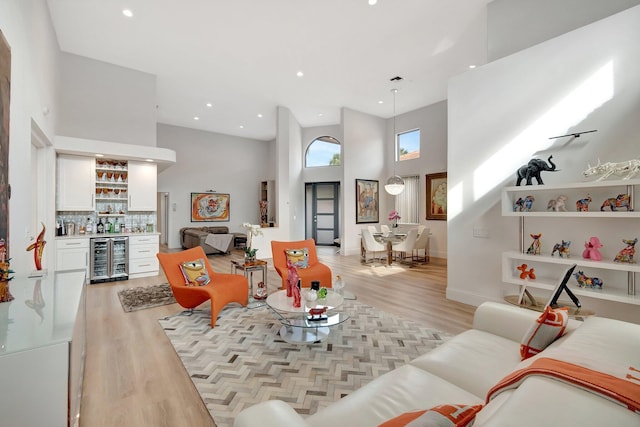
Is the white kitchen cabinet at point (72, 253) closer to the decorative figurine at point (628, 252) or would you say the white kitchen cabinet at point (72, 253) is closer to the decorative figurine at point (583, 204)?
the decorative figurine at point (583, 204)

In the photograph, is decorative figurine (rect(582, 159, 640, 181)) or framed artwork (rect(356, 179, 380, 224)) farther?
framed artwork (rect(356, 179, 380, 224))

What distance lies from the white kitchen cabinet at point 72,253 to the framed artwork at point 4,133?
3075mm

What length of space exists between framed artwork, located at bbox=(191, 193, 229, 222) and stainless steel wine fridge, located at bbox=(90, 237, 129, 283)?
462 centimetres

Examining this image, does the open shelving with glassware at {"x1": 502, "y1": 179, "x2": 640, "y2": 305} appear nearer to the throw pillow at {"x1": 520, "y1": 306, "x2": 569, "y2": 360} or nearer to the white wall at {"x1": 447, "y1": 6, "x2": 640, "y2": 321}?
the white wall at {"x1": 447, "y1": 6, "x2": 640, "y2": 321}

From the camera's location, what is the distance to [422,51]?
17.3 ft

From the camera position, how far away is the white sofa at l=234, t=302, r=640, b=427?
2.30 ft

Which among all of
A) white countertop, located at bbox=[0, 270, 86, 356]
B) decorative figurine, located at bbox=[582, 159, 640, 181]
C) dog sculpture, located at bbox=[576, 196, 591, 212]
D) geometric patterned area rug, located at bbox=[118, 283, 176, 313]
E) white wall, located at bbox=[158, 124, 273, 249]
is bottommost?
geometric patterned area rug, located at bbox=[118, 283, 176, 313]

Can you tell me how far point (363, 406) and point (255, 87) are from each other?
6839 mm

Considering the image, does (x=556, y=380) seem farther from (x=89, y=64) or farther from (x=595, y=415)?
(x=89, y=64)

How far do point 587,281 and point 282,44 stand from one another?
208 inches

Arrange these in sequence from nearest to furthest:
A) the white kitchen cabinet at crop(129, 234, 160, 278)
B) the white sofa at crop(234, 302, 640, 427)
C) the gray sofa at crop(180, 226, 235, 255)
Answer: the white sofa at crop(234, 302, 640, 427)
the white kitchen cabinet at crop(129, 234, 160, 278)
the gray sofa at crop(180, 226, 235, 255)

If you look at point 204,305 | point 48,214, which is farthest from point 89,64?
point 204,305

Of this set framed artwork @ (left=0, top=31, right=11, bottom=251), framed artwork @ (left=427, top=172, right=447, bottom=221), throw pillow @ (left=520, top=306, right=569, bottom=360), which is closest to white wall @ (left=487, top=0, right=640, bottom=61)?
throw pillow @ (left=520, top=306, right=569, bottom=360)

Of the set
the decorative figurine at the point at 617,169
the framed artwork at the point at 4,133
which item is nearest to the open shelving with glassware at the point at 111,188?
the framed artwork at the point at 4,133
